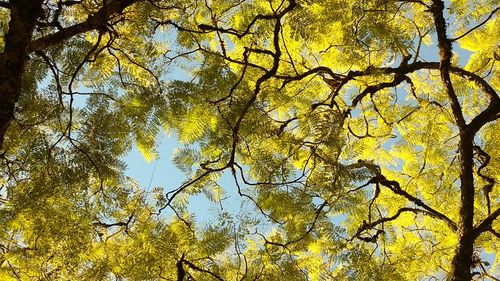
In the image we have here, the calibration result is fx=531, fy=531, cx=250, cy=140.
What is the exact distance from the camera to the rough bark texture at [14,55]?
8.19 ft

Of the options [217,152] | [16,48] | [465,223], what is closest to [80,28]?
[16,48]

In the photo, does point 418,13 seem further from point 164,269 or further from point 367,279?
point 164,269

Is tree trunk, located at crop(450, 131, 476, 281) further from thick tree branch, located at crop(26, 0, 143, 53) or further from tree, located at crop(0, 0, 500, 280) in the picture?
thick tree branch, located at crop(26, 0, 143, 53)

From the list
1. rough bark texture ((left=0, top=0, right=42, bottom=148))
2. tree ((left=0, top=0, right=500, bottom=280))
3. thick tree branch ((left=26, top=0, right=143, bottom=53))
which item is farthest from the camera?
tree ((left=0, top=0, right=500, bottom=280))

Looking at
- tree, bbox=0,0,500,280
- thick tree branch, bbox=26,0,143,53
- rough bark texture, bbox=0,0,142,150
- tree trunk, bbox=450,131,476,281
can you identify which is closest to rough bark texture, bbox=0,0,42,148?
rough bark texture, bbox=0,0,142,150

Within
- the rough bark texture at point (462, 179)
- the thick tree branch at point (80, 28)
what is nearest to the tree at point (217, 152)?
the rough bark texture at point (462, 179)

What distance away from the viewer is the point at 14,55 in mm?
2568

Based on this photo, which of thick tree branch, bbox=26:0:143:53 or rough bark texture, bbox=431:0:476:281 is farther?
rough bark texture, bbox=431:0:476:281

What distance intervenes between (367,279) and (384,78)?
1.91m

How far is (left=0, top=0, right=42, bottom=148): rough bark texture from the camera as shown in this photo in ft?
8.19

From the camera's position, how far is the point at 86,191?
13.2 feet

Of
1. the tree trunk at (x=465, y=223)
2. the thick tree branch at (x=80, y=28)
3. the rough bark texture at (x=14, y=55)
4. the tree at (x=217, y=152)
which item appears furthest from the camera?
the tree at (x=217, y=152)

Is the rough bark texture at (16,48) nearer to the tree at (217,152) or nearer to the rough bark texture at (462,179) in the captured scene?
the tree at (217,152)

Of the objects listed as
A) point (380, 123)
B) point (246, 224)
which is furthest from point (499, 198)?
point (246, 224)
